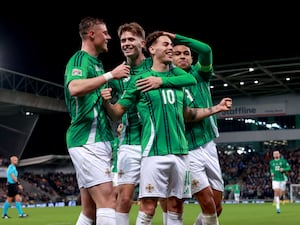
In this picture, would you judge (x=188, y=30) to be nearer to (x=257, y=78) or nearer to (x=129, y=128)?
(x=257, y=78)

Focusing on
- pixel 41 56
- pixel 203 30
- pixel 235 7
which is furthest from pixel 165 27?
pixel 41 56

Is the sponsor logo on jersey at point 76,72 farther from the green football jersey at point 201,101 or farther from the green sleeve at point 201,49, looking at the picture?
the green football jersey at point 201,101

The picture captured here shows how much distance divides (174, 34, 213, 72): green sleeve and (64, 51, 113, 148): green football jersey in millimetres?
1209

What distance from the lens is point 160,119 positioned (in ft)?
15.5

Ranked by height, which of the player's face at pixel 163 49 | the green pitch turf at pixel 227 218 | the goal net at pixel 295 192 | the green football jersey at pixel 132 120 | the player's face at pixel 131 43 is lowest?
the green pitch turf at pixel 227 218

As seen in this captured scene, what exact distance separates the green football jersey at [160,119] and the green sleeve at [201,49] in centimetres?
83

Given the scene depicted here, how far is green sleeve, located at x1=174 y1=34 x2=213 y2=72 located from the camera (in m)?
5.53

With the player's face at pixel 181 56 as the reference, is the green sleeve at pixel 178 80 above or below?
below

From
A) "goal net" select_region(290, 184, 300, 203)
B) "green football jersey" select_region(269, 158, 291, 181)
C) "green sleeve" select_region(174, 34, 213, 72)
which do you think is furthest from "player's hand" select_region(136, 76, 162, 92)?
"goal net" select_region(290, 184, 300, 203)

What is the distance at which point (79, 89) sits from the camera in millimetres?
4324

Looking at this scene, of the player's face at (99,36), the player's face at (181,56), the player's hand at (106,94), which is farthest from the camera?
the player's face at (181,56)

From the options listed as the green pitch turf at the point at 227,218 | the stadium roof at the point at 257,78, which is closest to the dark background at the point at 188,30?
the stadium roof at the point at 257,78

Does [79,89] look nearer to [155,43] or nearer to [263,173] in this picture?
[155,43]

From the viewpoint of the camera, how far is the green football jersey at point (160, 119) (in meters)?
4.71
